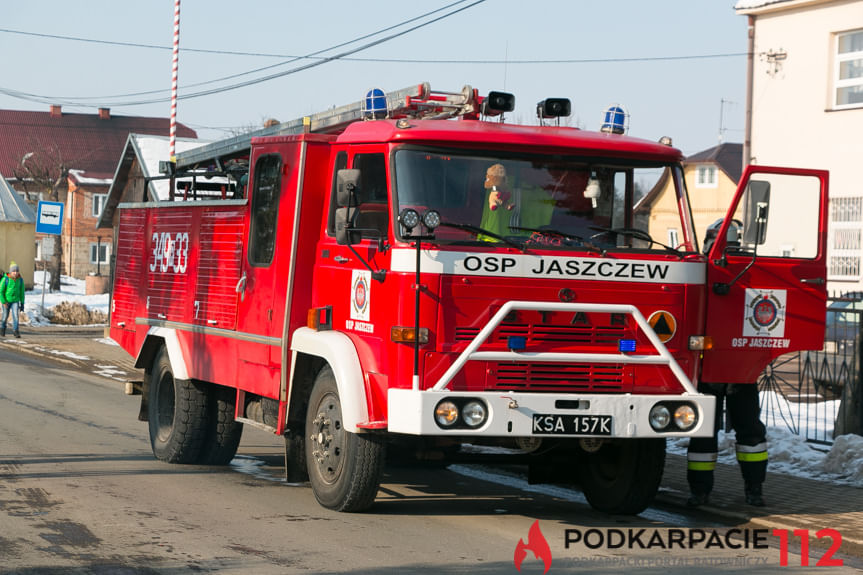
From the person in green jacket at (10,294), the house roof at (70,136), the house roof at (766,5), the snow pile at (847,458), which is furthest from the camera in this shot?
the house roof at (70,136)

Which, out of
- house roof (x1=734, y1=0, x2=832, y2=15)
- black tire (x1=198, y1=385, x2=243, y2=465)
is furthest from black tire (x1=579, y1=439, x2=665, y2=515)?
house roof (x1=734, y1=0, x2=832, y2=15)

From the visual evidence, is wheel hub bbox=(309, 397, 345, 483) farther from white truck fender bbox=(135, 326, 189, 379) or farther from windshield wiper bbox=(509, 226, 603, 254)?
white truck fender bbox=(135, 326, 189, 379)

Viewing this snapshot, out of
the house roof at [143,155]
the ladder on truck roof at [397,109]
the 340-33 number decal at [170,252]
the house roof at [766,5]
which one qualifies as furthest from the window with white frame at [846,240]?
the house roof at [143,155]

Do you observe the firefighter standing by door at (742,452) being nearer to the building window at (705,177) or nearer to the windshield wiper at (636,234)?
the windshield wiper at (636,234)

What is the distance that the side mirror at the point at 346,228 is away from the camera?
815cm

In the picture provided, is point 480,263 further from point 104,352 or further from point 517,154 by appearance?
point 104,352

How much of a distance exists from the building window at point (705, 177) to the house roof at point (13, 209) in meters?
29.8

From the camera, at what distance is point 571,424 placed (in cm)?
769

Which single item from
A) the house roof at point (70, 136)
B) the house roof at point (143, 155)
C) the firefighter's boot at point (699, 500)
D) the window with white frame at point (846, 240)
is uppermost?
the house roof at point (70, 136)

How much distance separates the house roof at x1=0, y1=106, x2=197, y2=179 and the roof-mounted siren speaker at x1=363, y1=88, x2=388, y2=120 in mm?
78844

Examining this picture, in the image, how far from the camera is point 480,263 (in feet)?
25.2

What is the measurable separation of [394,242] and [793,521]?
141 inches

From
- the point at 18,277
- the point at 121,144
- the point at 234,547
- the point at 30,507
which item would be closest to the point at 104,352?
the point at 18,277

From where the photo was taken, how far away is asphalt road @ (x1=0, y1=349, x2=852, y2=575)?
22.7ft
